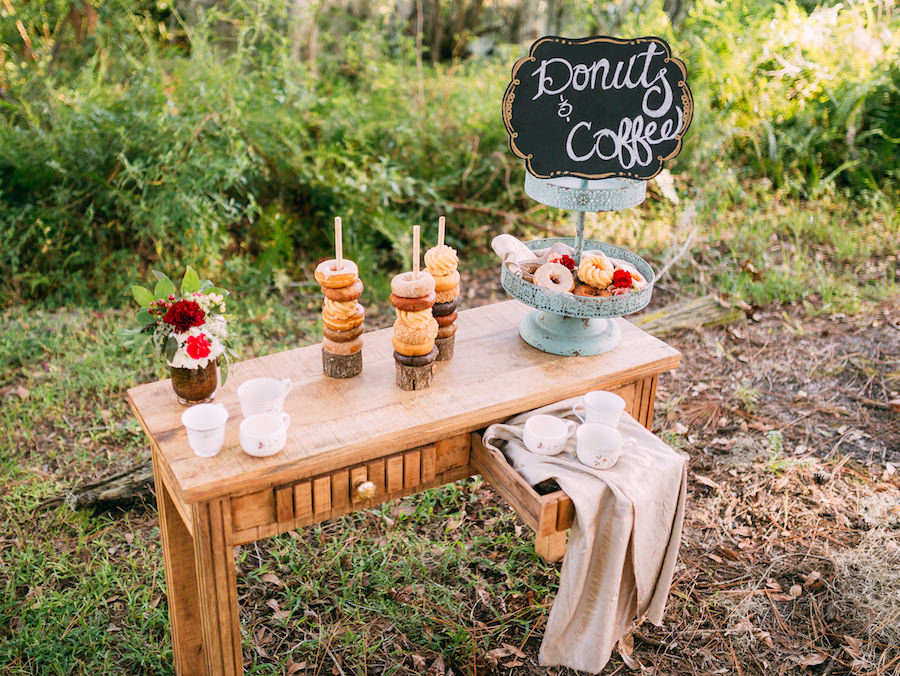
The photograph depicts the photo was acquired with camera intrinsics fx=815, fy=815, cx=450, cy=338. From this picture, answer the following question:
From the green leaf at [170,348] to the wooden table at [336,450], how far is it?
0.17 meters

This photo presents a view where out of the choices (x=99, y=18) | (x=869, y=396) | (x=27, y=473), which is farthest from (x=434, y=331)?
(x=99, y=18)

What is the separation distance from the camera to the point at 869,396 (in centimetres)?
418

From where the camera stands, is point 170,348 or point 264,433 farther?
point 170,348

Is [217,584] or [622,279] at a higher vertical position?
[622,279]

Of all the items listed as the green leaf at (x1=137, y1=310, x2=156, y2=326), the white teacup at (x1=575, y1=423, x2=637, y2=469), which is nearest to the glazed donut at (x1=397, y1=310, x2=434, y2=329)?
the white teacup at (x1=575, y1=423, x2=637, y2=469)

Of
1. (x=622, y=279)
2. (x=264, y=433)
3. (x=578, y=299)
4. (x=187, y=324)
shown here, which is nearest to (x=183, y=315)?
(x=187, y=324)

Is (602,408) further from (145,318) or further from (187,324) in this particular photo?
(145,318)

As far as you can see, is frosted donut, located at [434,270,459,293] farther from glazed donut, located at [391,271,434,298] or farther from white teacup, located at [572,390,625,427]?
white teacup, located at [572,390,625,427]

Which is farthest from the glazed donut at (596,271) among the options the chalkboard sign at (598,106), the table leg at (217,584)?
the table leg at (217,584)

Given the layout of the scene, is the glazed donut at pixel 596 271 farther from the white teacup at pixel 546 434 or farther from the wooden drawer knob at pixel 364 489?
the wooden drawer knob at pixel 364 489

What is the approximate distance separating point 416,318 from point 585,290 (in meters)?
0.57

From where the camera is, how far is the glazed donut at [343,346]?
241 cm

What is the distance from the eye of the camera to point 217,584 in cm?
216

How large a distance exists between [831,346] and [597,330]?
2.53 meters
